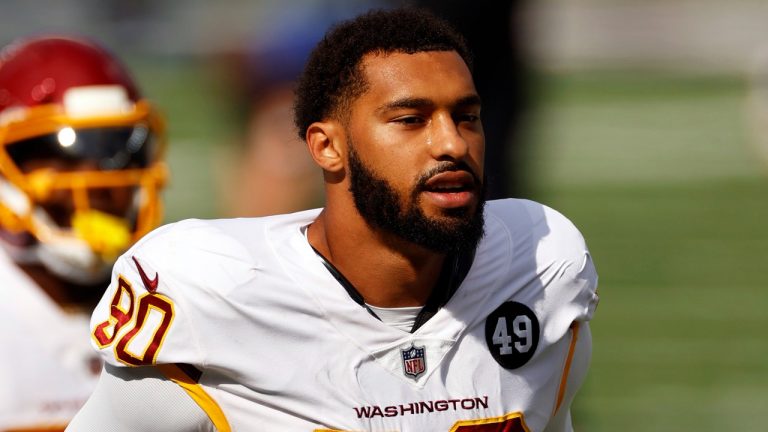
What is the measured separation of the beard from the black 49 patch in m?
0.15

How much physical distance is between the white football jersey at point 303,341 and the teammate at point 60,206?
81 centimetres

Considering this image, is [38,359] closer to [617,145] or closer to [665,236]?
[665,236]

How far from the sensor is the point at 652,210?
9.70 metres

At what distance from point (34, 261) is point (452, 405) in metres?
1.39

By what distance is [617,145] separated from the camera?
12141mm

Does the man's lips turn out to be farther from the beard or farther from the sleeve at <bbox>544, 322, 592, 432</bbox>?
the sleeve at <bbox>544, 322, 592, 432</bbox>

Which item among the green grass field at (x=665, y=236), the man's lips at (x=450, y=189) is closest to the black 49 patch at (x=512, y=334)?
the man's lips at (x=450, y=189)

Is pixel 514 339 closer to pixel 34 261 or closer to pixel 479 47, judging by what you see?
pixel 34 261

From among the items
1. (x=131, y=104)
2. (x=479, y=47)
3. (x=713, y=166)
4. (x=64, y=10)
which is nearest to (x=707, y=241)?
(x=713, y=166)

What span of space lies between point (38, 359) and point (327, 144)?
1.09m

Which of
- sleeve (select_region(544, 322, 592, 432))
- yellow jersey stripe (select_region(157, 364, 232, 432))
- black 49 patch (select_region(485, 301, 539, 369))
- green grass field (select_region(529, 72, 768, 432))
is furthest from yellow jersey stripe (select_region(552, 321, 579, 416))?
green grass field (select_region(529, 72, 768, 432))

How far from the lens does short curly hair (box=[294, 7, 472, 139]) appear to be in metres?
2.51

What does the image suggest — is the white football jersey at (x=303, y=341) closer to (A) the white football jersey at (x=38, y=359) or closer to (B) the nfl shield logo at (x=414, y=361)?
(B) the nfl shield logo at (x=414, y=361)

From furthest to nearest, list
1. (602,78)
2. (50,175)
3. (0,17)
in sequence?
(0,17)
(602,78)
(50,175)
